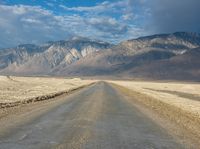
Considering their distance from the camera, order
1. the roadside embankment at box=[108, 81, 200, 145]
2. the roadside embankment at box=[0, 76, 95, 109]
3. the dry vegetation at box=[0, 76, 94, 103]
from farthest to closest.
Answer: the dry vegetation at box=[0, 76, 94, 103], the roadside embankment at box=[0, 76, 95, 109], the roadside embankment at box=[108, 81, 200, 145]

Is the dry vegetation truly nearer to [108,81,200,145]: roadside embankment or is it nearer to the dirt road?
[108,81,200,145]: roadside embankment

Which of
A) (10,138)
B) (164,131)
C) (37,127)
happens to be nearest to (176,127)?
(164,131)

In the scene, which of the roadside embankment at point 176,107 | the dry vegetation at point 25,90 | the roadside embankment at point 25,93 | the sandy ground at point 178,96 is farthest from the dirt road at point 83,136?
the dry vegetation at point 25,90

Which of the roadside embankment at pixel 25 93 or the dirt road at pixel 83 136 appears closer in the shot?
the dirt road at pixel 83 136

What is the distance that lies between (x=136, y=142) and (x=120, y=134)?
1774 mm

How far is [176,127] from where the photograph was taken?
58.1ft

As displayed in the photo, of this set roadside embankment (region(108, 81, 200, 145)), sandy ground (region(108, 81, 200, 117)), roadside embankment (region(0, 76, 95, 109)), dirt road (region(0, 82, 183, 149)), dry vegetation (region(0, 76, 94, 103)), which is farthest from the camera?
dry vegetation (region(0, 76, 94, 103))

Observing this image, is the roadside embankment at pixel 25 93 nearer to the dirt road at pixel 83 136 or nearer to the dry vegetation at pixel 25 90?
the dry vegetation at pixel 25 90

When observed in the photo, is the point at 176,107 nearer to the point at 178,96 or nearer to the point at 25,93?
the point at 25,93

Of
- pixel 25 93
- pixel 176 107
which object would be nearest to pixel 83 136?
pixel 176 107

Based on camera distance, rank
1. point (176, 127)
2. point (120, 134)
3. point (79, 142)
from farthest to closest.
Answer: point (176, 127) < point (120, 134) < point (79, 142)

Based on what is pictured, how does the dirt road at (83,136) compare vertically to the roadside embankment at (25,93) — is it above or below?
above

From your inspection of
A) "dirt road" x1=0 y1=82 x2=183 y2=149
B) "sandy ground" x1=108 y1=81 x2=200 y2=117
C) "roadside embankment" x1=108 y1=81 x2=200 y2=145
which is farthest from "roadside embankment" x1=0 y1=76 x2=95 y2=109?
"sandy ground" x1=108 y1=81 x2=200 y2=117

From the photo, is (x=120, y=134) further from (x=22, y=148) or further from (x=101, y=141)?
(x=22, y=148)
